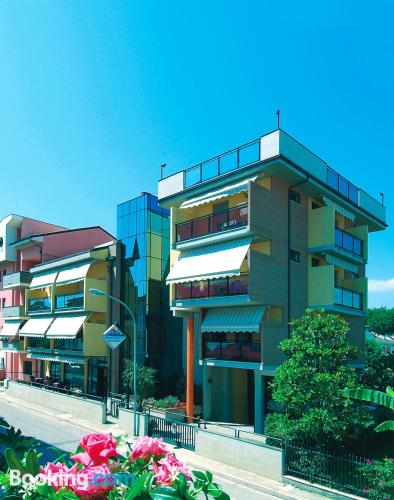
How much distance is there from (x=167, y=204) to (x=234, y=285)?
8.52 m

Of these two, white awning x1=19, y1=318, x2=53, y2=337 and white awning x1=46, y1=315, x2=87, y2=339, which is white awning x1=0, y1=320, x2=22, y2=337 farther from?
white awning x1=46, y1=315, x2=87, y2=339

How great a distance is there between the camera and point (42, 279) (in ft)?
129

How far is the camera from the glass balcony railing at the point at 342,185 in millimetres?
26797

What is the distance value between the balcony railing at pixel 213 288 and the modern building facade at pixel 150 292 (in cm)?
728

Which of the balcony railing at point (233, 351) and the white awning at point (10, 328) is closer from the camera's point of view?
the balcony railing at point (233, 351)

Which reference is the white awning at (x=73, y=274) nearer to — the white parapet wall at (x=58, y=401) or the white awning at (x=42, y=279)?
the white awning at (x=42, y=279)

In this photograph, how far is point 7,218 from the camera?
4434 centimetres

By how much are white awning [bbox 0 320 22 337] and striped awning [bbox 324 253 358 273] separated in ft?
99.3

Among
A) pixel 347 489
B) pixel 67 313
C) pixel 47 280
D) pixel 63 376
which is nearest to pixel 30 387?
pixel 63 376

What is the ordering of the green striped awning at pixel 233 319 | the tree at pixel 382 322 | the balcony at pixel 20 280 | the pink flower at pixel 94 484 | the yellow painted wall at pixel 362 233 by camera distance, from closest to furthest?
the pink flower at pixel 94 484 < the green striped awning at pixel 233 319 < the yellow painted wall at pixel 362 233 < the balcony at pixel 20 280 < the tree at pixel 382 322

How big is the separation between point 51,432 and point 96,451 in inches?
962

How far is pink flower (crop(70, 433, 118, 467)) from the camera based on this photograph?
10.2 feet

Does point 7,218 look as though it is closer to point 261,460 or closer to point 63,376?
point 63,376

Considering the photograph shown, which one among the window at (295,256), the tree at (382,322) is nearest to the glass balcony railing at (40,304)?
the window at (295,256)
